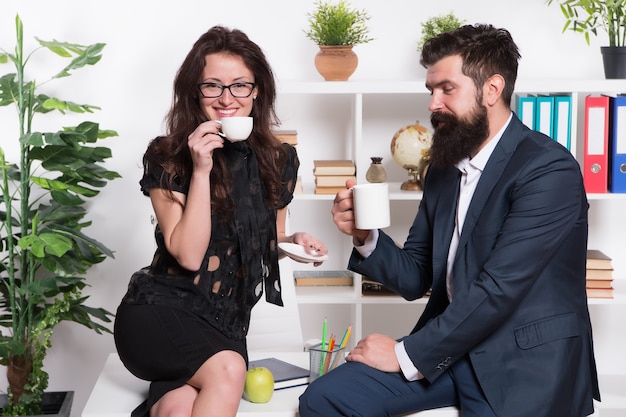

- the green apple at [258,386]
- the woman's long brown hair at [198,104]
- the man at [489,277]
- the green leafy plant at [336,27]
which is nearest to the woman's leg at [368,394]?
the man at [489,277]

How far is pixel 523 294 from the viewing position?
7.52 ft

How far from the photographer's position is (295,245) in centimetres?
255

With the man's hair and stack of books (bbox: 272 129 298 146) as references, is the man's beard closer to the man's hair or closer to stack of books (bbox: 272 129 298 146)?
the man's hair

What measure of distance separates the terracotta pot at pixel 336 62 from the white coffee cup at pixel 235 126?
3.93 feet

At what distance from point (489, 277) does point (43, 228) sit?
1798mm

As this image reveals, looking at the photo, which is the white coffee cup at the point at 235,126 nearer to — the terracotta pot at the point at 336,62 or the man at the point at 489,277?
the man at the point at 489,277

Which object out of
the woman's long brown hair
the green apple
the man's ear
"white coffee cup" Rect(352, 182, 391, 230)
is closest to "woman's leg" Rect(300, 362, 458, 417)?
the green apple

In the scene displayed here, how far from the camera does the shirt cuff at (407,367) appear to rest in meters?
2.34

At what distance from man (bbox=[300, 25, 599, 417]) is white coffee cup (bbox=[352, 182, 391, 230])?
116 millimetres

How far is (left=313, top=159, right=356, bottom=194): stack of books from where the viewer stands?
3.54m

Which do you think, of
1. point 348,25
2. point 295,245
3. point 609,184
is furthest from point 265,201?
point 609,184

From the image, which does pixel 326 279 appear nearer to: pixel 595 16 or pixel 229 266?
pixel 229 266

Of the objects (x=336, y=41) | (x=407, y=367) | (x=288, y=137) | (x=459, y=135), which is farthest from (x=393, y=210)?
(x=407, y=367)

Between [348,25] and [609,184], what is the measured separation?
1.16 m
